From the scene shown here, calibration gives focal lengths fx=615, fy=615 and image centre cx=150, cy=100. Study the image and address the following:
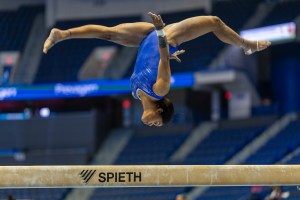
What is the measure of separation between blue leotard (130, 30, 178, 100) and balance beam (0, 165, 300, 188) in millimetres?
751

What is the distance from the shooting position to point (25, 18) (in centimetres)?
2188

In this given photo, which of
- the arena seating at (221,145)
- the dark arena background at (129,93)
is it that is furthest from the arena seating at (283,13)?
the arena seating at (221,145)

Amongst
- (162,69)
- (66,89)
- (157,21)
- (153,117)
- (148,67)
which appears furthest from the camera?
(66,89)

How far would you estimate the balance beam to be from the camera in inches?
207

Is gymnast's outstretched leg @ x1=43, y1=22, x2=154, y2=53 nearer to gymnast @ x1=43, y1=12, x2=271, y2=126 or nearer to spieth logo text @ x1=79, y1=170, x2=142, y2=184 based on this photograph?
gymnast @ x1=43, y1=12, x2=271, y2=126

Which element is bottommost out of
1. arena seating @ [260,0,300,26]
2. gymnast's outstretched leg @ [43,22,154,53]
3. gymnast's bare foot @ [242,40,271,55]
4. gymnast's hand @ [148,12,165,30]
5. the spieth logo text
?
the spieth logo text

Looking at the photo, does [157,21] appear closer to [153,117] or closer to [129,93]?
[153,117]

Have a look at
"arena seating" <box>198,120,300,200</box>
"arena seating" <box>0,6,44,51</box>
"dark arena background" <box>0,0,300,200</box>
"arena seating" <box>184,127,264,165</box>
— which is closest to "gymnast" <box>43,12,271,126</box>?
"arena seating" <box>198,120,300,200</box>

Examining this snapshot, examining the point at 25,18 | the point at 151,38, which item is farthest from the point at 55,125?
the point at 151,38

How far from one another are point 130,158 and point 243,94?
Result: 13.6 feet

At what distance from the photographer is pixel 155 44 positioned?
5812mm

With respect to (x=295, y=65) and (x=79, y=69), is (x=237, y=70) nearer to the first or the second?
(x=295, y=65)

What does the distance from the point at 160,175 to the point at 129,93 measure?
15146 millimetres

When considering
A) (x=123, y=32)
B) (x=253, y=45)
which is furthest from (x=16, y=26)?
(x=253, y=45)
